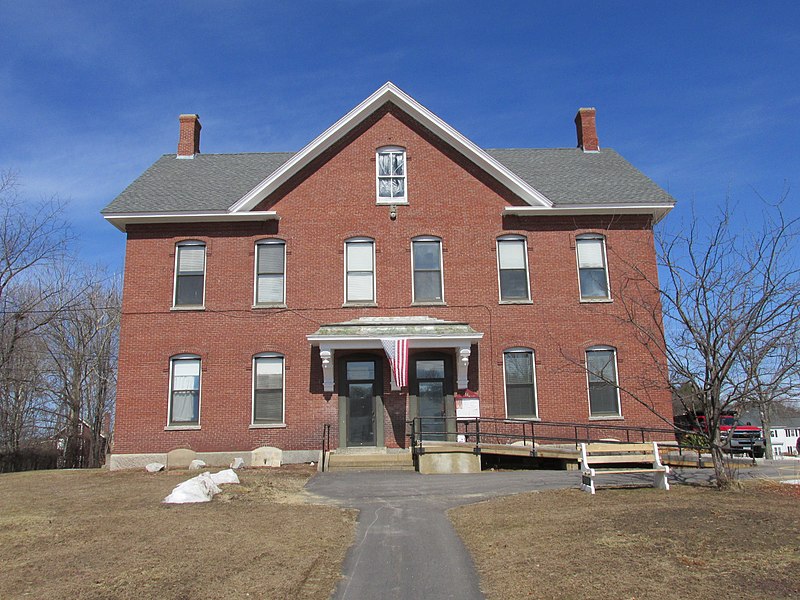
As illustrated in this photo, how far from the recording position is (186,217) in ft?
64.1

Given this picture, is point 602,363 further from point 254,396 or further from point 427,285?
point 254,396

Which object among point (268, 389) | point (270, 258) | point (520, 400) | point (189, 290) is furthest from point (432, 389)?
point (189, 290)

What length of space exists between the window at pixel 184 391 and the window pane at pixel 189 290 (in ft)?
5.47

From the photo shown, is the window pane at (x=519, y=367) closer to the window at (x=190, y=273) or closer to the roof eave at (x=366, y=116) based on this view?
the roof eave at (x=366, y=116)

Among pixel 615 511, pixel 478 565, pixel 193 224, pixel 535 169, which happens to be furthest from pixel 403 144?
pixel 478 565

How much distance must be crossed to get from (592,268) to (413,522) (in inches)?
483

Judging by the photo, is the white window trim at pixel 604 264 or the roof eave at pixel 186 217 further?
the white window trim at pixel 604 264

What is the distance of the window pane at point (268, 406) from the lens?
19.0 metres

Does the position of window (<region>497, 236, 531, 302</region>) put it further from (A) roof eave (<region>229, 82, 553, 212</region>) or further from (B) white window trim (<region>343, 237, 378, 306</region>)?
(B) white window trim (<region>343, 237, 378, 306</region>)

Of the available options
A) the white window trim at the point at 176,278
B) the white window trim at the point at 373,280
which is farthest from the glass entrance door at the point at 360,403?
the white window trim at the point at 176,278

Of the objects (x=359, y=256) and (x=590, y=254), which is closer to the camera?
(x=359, y=256)

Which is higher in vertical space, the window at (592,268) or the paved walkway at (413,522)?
the window at (592,268)

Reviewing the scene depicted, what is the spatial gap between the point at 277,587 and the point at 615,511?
5275mm

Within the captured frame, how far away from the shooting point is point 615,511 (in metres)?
9.52
